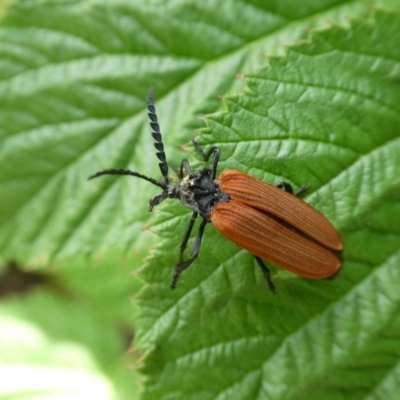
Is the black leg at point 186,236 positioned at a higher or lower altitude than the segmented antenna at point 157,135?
lower

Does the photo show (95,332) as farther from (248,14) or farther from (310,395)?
(248,14)

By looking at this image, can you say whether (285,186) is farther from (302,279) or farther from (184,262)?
(184,262)

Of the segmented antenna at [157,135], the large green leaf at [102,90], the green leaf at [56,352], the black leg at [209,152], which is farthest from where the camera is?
the green leaf at [56,352]

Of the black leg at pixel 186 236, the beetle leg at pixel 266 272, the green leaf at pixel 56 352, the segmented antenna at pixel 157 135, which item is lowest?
the green leaf at pixel 56 352

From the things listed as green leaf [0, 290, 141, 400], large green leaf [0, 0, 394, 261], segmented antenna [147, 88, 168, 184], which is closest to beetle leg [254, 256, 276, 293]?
segmented antenna [147, 88, 168, 184]

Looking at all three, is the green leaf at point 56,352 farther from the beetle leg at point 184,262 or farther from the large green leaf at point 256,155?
the beetle leg at point 184,262

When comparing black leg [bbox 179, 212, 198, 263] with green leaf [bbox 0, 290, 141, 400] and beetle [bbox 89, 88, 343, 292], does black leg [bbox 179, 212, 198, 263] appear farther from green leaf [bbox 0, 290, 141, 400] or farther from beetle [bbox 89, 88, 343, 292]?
green leaf [bbox 0, 290, 141, 400]

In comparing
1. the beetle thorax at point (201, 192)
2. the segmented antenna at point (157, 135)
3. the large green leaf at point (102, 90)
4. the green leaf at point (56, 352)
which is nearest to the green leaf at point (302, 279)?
the beetle thorax at point (201, 192)
